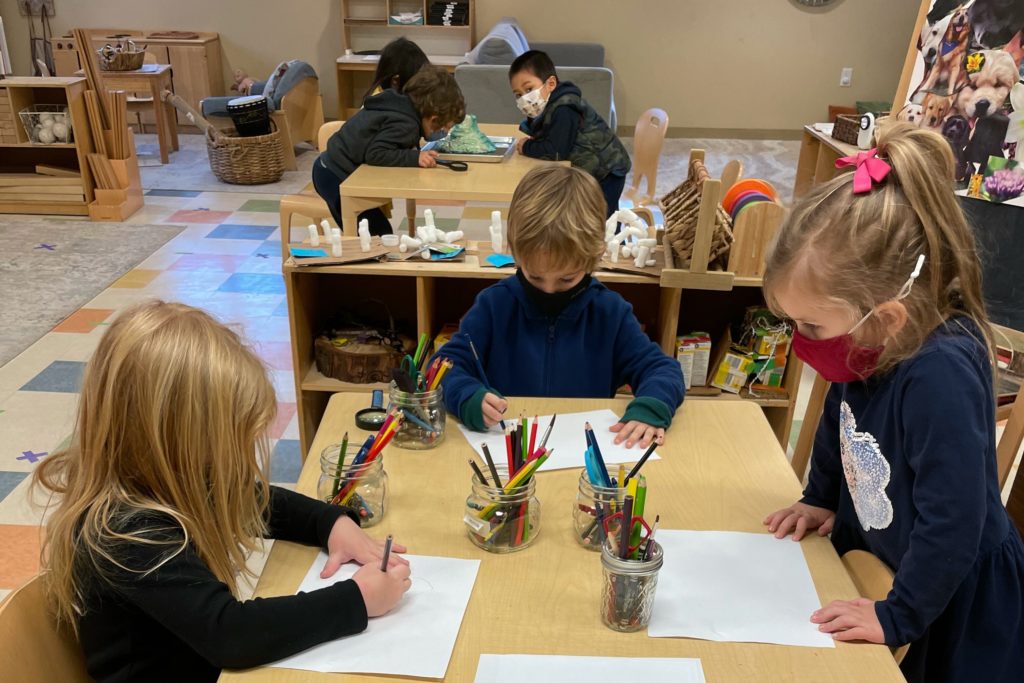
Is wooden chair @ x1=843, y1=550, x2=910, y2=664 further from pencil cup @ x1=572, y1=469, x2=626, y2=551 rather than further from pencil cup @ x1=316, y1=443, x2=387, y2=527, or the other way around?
pencil cup @ x1=316, y1=443, x2=387, y2=527

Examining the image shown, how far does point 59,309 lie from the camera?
136 inches

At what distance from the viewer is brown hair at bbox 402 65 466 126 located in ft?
9.99

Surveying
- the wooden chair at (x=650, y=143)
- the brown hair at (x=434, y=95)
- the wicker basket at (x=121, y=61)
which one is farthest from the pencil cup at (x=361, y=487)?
the wicker basket at (x=121, y=61)

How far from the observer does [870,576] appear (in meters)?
1.01

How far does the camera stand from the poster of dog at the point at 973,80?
218 cm

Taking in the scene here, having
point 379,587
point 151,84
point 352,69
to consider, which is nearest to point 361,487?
point 379,587

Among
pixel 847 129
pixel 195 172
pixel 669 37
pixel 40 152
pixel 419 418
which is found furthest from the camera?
pixel 669 37

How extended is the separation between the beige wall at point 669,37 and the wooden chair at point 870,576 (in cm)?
653

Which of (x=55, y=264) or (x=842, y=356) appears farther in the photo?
(x=55, y=264)

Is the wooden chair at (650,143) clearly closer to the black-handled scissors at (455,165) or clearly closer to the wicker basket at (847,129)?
the wicker basket at (847,129)

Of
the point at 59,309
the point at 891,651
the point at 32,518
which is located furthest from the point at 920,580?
the point at 59,309

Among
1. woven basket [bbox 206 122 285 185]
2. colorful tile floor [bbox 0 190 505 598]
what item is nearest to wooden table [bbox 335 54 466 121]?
woven basket [bbox 206 122 285 185]

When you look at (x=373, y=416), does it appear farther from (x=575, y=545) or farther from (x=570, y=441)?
(x=575, y=545)

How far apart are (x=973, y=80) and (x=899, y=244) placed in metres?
1.70
